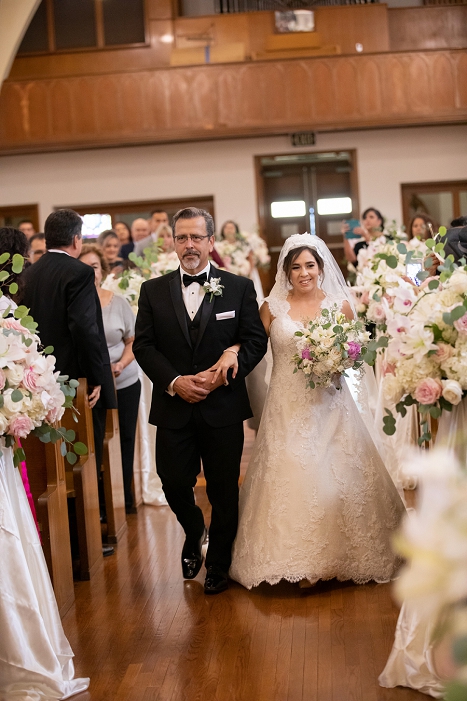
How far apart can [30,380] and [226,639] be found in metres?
1.45

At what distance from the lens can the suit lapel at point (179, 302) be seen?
4266 mm

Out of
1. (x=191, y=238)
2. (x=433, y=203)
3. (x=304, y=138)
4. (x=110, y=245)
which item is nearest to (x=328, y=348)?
(x=191, y=238)

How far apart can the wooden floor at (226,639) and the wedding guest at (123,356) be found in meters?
1.35

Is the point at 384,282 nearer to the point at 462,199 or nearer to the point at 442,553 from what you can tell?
the point at 442,553

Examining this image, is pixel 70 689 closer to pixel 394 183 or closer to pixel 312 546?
pixel 312 546

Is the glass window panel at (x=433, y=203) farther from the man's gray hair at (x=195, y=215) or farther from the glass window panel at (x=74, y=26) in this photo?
the man's gray hair at (x=195, y=215)

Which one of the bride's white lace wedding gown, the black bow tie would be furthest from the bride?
the black bow tie

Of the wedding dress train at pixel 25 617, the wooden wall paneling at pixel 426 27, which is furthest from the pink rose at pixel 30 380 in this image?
the wooden wall paneling at pixel 426 27

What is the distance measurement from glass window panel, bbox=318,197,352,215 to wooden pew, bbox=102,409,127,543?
1024 centimetres

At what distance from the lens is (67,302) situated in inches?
186

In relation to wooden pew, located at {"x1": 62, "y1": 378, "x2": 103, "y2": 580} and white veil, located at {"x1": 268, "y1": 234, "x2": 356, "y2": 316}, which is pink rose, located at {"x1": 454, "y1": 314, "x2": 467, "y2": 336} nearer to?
white veil, located at {"x1": 268, "y1": 234, "x2": 356, "y2": 316}

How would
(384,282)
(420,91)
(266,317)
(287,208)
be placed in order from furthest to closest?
(287,208), (420,91), (384,282), (266,317)

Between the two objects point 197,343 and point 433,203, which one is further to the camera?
point 433,203

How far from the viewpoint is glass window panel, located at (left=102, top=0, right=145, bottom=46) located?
15141mm
